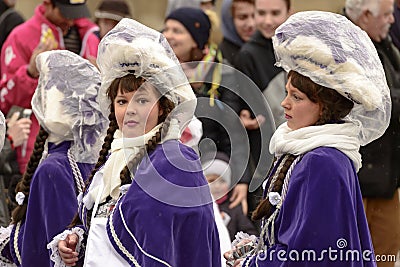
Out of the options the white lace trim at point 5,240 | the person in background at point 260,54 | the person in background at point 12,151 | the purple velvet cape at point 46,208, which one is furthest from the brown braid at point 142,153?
the person in background at point 260,54

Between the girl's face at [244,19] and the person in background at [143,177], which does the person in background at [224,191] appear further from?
the girl's face at [244,19]

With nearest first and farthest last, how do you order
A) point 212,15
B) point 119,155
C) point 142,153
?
point 142,153 → point 119,155 → point 212,15

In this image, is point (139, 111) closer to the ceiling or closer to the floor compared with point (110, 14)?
closer to the ceiling

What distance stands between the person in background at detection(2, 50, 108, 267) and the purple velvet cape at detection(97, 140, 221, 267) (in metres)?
0.91

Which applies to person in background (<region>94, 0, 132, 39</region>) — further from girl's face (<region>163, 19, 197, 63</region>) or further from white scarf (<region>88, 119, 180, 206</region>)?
white scarf (<region>88, 119, 180, 206</region>)

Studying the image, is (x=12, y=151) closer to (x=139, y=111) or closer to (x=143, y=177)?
(x=139, y=111)

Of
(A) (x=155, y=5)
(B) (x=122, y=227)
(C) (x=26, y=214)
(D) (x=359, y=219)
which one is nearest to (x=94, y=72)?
(C) (x=26, y=214)

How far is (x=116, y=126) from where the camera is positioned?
5625mm

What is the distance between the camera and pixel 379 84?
17.0 feet

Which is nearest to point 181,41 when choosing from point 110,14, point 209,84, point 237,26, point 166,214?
point 237,26

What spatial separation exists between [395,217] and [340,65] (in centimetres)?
258

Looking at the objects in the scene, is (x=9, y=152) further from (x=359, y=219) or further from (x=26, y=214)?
(x=359, y=219)

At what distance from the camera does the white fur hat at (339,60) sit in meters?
5.10

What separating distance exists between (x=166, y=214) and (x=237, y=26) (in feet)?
14.0
